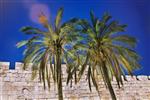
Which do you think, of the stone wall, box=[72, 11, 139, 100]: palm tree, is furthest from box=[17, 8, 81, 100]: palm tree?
the stone wall

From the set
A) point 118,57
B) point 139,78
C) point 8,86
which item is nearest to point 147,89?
point 139,78

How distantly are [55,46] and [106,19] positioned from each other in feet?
8.79

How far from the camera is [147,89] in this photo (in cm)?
2223

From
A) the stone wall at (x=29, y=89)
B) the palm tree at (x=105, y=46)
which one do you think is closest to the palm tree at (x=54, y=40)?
the palm tree at (x=105, y=46)

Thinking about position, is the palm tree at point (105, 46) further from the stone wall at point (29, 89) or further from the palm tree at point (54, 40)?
the stone wall at point (29, 89)

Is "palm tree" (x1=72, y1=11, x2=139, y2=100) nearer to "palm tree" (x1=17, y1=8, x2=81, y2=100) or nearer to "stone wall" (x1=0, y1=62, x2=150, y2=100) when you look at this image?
"palm tree" (x1=17, y1=8, x2=81, y2=100)

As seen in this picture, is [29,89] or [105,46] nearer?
[105,46]

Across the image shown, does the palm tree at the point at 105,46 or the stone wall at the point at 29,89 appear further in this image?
the stone wall at the point at 29,89

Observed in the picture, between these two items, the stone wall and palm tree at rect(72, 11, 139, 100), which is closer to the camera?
palm tree at rect(72, 11, 139, 100)

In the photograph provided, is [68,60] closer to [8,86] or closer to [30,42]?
[30,42]

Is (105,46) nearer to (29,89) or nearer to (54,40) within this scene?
(54,40)

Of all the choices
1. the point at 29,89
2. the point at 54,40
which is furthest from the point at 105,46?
the point at 29,89

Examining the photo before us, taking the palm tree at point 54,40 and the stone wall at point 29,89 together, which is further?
the stone wall at point 29,89

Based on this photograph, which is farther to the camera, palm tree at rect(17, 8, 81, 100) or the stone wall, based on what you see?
the stone wall
